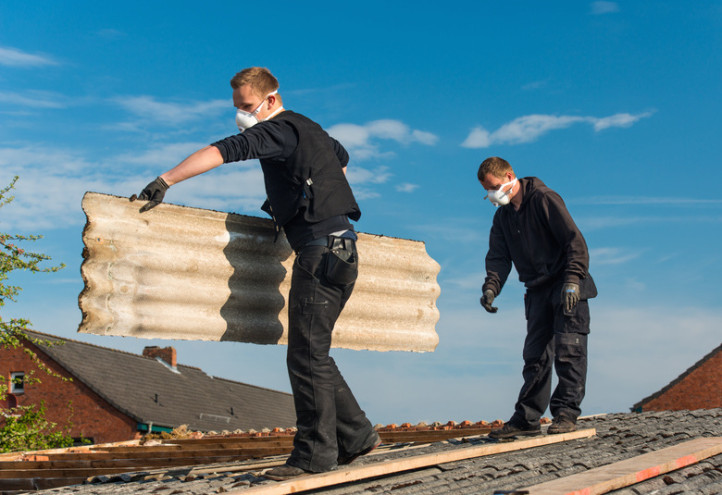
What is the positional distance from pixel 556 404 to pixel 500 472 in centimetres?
176

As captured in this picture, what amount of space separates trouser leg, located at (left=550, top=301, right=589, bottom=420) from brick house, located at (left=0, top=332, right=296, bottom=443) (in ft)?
69.5

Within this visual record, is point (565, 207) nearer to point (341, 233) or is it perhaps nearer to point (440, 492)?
point (341, 233)

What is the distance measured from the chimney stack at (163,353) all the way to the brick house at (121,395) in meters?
0.05

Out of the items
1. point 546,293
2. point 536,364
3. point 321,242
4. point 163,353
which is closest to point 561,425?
point 536,364

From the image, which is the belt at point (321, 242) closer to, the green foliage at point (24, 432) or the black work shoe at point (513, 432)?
the black work shoe at point (513, 432)

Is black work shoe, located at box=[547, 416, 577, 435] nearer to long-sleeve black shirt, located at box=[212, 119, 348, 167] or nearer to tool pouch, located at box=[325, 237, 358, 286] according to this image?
tool pouch, located at box=[325, 237, 358, 286]

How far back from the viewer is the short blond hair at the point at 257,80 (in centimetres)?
454

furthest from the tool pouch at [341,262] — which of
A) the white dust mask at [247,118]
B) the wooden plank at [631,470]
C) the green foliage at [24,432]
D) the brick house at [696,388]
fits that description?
the brick house at [696,388]

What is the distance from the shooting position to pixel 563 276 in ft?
18.7

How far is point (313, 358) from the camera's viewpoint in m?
4.12

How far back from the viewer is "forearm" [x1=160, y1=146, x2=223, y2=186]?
3957mm

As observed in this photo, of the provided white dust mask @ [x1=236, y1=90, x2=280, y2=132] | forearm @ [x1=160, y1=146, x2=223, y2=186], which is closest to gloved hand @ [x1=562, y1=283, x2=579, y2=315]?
white dust mask @ [x1=236, y1=90, x2=280, y2=132]

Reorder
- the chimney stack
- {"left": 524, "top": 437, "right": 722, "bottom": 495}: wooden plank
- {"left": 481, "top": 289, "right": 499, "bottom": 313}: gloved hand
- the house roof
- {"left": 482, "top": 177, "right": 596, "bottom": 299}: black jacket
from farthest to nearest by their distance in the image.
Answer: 1. the chimney stack
2. the house roof
3. {"left": 481, "top": 289, "right": 499, "bottom": 313}: gloved hand
4. {"left": 482, "top": 177, "right": 596, "bottom": 299}: black jacket
5. {"left": 524, "top": 437, "right": 722, "bottom": 495}: wooden plank

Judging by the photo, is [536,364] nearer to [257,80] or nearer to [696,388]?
[257,80]
